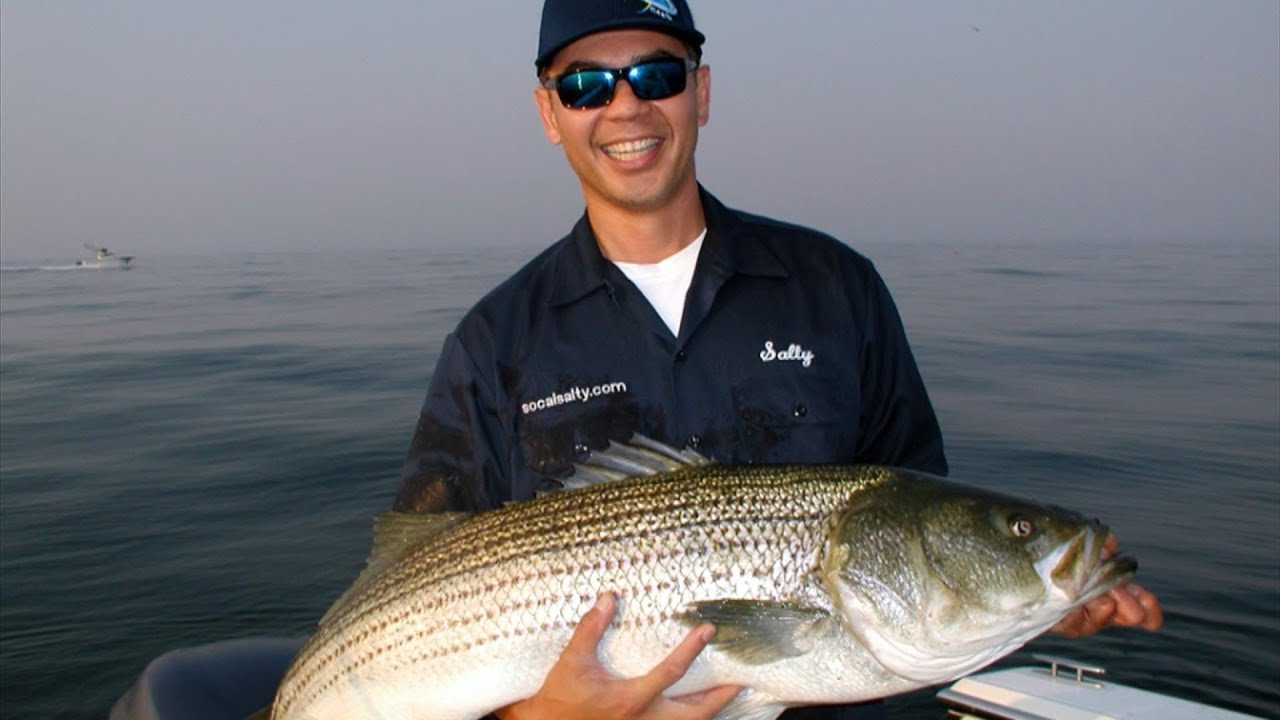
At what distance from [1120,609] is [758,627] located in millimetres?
1249

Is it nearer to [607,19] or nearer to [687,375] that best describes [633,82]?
[607,19]

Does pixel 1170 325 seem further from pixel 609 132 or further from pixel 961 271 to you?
pixel 609 132

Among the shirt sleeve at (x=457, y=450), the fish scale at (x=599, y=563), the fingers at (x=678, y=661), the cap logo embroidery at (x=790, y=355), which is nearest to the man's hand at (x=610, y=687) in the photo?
the fingers at (x=678, y=661)

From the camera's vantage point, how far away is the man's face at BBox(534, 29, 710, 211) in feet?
12.3

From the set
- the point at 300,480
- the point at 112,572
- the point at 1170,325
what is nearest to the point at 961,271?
the point at 1170,325

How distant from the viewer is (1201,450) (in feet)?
42.4

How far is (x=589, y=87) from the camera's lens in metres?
3.78

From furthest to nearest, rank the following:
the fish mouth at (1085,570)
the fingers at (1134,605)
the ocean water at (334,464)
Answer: the ocean water at (334,464) < the fingers at (1134,605) < the fish mouth at (1085,570)

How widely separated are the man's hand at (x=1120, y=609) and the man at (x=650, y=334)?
0.88 m

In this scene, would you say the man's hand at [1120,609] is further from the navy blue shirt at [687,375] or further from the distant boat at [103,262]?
the distant boat at [103,262]

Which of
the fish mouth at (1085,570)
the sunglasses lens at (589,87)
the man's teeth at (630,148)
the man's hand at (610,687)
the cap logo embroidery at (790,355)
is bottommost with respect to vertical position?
the man's hand at (610,687)

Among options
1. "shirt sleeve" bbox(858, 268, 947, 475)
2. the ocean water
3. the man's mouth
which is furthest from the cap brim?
the ocean water

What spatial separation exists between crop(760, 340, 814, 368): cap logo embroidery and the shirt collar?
32 cm

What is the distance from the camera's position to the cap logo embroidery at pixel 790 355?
147 inches
